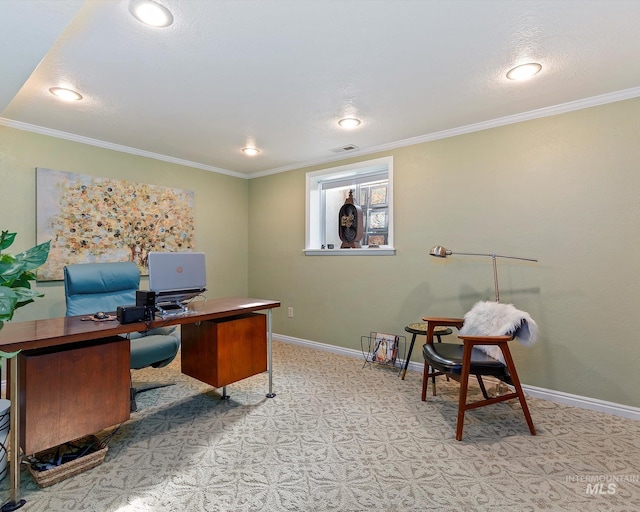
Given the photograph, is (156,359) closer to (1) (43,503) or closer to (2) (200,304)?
(2) (200,304)

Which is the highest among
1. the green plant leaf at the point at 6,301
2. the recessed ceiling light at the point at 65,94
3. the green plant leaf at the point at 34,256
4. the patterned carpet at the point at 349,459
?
the recessed ceiling light at the point at 65,94

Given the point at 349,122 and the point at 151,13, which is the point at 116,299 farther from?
the point at 349,122

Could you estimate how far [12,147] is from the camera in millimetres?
2848

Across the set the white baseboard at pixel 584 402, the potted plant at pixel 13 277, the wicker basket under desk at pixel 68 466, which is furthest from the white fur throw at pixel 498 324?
the potted plant at pixel 13 277

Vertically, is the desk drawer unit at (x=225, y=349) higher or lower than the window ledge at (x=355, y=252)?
lower

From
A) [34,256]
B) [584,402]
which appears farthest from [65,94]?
[584,402]

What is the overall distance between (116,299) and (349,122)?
2.47 m

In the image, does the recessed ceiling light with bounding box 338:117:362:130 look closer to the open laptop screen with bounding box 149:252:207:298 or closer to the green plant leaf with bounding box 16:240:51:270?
the open laptop screen with bounding box 149:252:207:298

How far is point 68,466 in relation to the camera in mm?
1677

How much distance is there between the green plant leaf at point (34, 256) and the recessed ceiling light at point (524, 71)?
2.72 metres

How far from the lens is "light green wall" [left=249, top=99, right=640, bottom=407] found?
2.36m

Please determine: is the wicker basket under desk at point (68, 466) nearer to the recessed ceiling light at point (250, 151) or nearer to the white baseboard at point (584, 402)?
the recessed ceiling light at point (250, 151)

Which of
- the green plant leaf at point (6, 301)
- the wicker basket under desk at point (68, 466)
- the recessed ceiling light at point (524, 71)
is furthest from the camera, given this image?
the recessed ceiling light at point (524, 71)

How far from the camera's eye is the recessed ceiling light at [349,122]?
2.81 m
